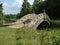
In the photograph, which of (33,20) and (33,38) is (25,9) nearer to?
(33,20)

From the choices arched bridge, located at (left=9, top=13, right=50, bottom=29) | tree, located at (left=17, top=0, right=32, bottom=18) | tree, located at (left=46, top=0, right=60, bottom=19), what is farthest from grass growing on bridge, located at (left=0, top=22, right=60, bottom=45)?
tree, located at (left=17, top=0, right=32, bottom=18)

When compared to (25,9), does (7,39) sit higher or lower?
lower

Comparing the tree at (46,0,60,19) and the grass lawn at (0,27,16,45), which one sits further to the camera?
the tree at (46,0,60,19)

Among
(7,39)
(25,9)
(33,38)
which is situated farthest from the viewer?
(25,9)

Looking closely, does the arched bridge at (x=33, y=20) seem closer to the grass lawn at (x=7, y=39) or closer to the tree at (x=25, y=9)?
the grass lawn at (x=7, y=39)

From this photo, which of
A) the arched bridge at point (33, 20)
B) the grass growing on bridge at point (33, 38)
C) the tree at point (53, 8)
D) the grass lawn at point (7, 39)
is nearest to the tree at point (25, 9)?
the tree at point (53, 8)

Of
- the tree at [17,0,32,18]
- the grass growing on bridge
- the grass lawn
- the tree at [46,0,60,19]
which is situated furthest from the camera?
the tree at [17,0,32,18]

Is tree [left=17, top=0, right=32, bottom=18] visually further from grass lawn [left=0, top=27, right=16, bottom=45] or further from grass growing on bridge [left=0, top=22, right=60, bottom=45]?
grass growing on bridge [left=0, top=22, right=60, bottom=45]

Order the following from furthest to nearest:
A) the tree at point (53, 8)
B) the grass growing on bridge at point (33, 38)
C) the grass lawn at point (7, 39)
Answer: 1. the tree at point (53, 8)
2. the grass lawn at point (7, 39)
3. the grass growing on bridge at point (33, 38)

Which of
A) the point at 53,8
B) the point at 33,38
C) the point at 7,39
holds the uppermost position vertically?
the point at 53,8

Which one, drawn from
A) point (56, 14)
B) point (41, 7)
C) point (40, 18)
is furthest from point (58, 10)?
point (40, 18)

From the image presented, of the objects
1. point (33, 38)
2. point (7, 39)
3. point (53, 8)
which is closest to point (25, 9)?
point (53, 8)

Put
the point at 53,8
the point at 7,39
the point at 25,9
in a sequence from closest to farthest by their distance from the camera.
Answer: the point at 7,39
the point at 53,8
the point at 25,9

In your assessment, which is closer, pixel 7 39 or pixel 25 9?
pixel 7 39
